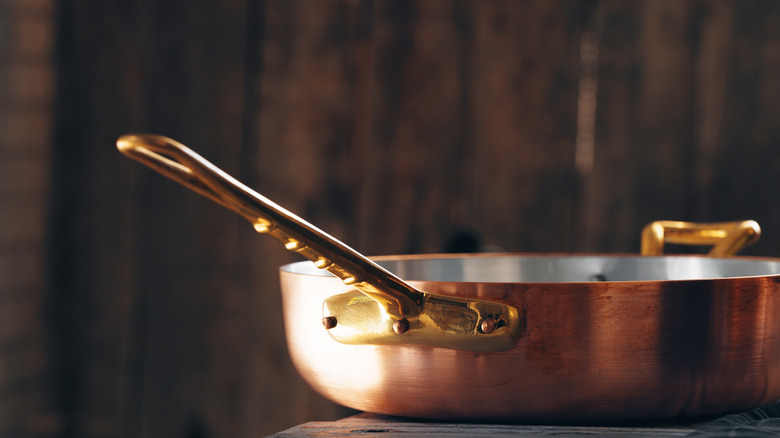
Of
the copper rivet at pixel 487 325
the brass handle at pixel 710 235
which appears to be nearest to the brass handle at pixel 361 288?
the copper rivet at pixel 487 325

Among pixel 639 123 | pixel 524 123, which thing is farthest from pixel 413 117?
pixel 639 123

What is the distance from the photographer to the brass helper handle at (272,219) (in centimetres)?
28

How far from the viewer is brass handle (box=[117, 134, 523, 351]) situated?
279 mm

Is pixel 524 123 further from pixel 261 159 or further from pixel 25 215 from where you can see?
pixel 25 215

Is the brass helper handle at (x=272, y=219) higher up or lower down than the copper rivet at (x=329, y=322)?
higher up

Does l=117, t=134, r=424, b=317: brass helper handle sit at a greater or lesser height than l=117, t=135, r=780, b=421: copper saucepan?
greater

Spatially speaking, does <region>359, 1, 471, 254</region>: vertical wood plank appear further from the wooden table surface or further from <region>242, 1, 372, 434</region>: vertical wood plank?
the wooden table surface

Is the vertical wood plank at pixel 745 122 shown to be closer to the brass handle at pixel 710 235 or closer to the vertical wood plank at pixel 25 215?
the brass handle at pixel 710 235

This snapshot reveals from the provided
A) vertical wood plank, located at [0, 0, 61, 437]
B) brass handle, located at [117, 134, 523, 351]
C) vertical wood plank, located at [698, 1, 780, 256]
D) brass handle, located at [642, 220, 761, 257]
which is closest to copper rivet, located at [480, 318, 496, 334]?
brass handle, located at [117, 134, 523, 351]

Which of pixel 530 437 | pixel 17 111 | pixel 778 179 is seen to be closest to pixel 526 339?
pixel 530 437

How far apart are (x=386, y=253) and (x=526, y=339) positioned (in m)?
0.85

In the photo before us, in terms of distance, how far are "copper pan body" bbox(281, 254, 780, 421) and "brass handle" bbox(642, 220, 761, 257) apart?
0.20m

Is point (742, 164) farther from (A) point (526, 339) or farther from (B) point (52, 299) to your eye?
(B) point (52, 299)

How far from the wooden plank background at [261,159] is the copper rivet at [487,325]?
2.70 ft
